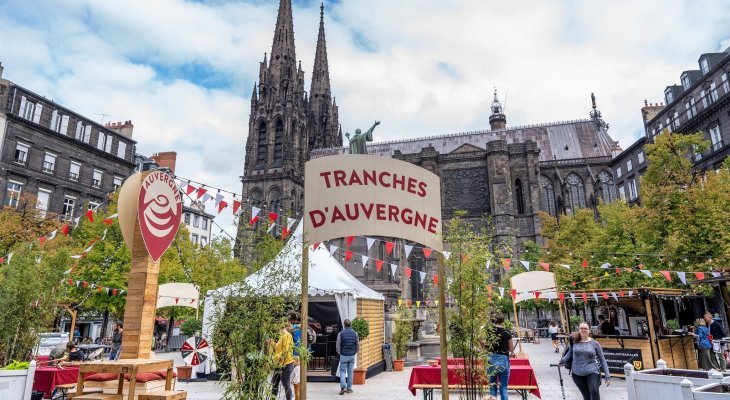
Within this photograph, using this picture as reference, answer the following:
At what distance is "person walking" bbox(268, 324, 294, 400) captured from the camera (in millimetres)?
5088

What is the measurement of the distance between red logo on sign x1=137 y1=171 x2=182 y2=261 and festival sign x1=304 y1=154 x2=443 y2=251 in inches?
68.8

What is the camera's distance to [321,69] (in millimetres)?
63344

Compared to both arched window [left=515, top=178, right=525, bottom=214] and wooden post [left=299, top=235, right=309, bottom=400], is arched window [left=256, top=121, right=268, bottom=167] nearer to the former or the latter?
arched window [left=515, top=178, right=525, bottom=214]

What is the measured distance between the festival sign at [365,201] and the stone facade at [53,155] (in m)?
24.1

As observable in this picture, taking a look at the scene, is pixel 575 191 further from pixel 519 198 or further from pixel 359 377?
pixel 359 377

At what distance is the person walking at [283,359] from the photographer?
5.09 metres

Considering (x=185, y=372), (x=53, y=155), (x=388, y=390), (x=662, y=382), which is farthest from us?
(x=53, y=155)

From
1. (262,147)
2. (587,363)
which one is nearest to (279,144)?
(262,147)

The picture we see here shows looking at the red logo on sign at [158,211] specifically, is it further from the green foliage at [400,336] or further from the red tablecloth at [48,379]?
the green foliage at [400,336]

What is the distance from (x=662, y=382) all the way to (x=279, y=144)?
155 ft

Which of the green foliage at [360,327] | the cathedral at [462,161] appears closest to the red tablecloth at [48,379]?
the green foliage at [360,327]

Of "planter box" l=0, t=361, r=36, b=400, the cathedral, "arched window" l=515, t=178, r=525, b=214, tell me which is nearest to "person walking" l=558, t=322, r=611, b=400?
"planter box" l=0, t=361, r=36, b=400

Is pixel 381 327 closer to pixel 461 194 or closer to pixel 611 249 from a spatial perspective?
pixel 611 249

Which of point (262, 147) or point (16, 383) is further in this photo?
point (262, 147)
